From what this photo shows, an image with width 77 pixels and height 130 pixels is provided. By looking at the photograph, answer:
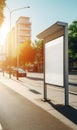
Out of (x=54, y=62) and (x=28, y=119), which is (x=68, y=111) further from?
(x=54, y=62)

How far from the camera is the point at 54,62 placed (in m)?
12.8

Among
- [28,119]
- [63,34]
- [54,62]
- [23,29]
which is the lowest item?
[28,119]

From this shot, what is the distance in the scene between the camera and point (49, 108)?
11.4 m

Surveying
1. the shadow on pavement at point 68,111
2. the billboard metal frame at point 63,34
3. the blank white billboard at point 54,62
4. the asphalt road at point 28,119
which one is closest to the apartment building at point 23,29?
the blank white billboard at point 54,62

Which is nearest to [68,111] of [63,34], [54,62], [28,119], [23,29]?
[28,119]

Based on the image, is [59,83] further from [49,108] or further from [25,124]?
[25,124]

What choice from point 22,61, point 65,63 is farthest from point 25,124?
point 22,61

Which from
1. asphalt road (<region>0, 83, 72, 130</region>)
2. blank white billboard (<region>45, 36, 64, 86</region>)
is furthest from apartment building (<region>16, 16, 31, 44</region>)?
asphalt road (<region>0, 83, 72, 130</region>)

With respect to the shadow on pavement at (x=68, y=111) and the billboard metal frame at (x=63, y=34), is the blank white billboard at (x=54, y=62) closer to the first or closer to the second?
the billboard metal frame at (x=63, y=34)

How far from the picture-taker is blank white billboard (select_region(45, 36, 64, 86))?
1198cm

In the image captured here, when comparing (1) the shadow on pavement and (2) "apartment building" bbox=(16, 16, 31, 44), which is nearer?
(1) the shadow on pavement

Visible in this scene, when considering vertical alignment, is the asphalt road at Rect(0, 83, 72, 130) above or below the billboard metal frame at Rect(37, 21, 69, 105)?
below

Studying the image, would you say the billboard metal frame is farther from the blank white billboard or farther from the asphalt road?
the asphalt road

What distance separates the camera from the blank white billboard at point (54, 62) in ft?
39.3
